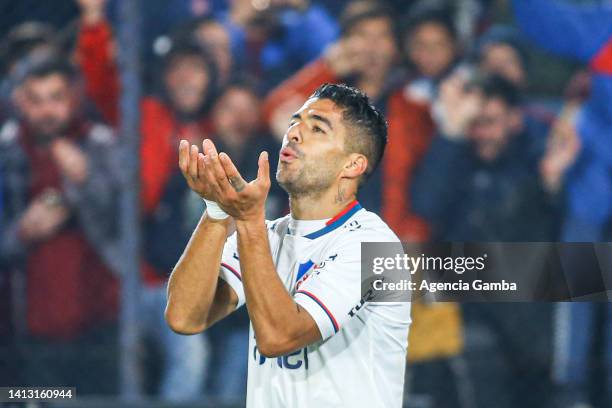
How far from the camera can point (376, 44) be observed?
543cm

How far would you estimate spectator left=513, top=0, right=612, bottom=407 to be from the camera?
5250 millimetres

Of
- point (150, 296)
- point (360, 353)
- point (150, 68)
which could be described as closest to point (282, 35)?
point (150, 68)

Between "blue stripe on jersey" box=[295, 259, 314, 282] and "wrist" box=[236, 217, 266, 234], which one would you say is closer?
"wrist" box=[236, 217, 266, 234]

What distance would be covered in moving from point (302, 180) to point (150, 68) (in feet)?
8.97

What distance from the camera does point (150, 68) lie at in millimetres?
5414

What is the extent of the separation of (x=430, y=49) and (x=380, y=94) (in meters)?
0.42

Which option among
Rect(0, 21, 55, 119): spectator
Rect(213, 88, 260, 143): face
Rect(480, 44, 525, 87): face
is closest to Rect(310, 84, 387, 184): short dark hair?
Rect(213, 88, 260, 143): face

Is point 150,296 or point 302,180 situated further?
point 150,296

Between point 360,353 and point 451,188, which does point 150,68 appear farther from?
point 360,353

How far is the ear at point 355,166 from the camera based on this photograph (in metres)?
3.02

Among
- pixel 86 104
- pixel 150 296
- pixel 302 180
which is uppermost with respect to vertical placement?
pixel 86 104

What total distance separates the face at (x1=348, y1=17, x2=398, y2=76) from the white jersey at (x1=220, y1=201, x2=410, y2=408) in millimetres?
2598

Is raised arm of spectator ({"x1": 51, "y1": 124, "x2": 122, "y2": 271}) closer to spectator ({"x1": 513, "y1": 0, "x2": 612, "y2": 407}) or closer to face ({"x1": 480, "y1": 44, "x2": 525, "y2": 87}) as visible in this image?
face ({"x1": 480, "y1": 44, "x2": 525, "y2": 87})

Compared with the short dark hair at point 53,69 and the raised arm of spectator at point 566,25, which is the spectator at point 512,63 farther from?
the short dark hair at point 53,69
